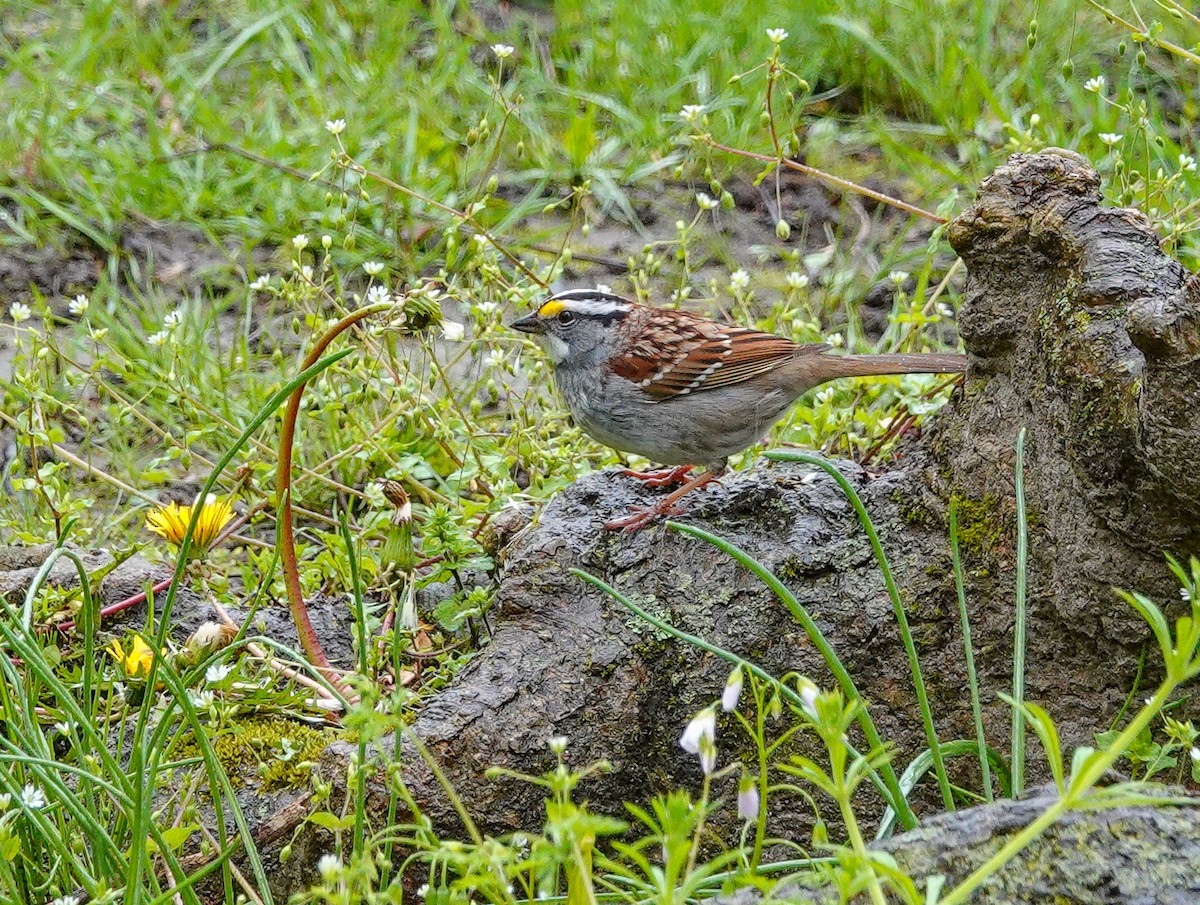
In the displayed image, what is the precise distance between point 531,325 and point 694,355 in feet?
1.90

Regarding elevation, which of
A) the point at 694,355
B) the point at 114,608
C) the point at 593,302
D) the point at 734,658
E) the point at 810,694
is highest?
the point at 810,694

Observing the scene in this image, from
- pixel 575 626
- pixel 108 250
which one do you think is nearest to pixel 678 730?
pixel 575 626

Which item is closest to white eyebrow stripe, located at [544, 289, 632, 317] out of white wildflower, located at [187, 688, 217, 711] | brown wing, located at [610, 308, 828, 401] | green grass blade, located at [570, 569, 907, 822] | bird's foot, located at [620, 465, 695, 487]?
brown wing, located at [610, 308, 828, 401]

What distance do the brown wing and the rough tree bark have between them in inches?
33.3

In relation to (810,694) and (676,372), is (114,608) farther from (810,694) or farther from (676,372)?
(810,694)

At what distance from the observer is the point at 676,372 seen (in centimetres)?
470

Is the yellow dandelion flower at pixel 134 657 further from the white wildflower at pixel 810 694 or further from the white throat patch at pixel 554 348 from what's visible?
the white wildflower at pixel 810 694

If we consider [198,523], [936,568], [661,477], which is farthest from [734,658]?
[661,477]

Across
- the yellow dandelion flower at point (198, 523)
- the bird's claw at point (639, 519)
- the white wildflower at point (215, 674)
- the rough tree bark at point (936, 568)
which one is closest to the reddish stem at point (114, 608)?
the yellow dandelion flower at point (198, 523)

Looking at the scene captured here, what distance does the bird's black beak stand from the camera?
16.0 feet

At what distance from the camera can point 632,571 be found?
374cm

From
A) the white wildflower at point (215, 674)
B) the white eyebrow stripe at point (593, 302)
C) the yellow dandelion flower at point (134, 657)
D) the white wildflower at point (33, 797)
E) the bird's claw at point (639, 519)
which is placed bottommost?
the yellow dandelion flower at point (134, 657)

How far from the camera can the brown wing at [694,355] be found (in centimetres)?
466

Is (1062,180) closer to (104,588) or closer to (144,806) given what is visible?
(144,806)
